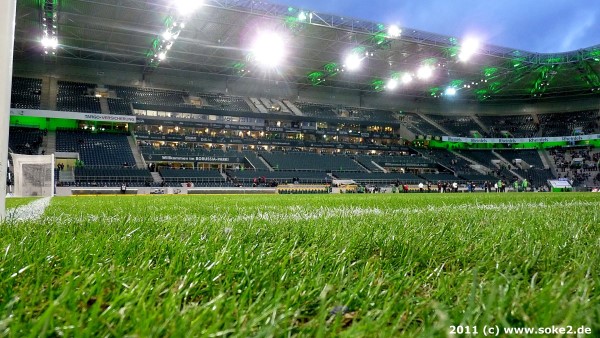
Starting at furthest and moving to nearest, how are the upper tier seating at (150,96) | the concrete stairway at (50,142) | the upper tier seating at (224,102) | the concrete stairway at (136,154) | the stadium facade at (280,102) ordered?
the upper tier seating at (224,102)
the upper tier seating at (150,96)
the concrete stairway at (136,154)
the concrete stairway at (50,142)
the stadium facade at (280,102)

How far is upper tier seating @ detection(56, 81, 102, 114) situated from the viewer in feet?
115

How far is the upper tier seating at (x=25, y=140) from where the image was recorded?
29.0 meters

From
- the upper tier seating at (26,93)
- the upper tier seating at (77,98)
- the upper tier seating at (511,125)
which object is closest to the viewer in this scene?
the upper tier seating at (26,93)

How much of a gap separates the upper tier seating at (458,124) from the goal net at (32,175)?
4732 cm

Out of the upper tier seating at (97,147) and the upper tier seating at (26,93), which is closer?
the upper tier seating at (97,147)

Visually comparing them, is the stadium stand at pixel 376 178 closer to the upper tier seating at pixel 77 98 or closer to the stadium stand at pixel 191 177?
the stadium stand at pixel 191 177

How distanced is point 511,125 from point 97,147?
51.3 m

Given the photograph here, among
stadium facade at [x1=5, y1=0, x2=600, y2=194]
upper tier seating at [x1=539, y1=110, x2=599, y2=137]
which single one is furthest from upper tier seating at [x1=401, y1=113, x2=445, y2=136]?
upper tier seating at [x1=539, y1=110, x2=599, y2=137]

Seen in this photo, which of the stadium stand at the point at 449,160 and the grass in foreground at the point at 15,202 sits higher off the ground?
the stadium stand at the point at 449,160

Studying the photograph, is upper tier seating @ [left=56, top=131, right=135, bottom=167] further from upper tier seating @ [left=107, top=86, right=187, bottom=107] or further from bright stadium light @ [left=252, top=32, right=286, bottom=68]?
bright stadium light @ [left=252, top=32, right=286, bottom=68]

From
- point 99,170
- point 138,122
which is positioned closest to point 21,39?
point 138,122

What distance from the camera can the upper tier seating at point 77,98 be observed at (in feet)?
115

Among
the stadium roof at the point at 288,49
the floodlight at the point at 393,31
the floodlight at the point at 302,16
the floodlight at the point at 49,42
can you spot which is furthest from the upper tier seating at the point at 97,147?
the floodlight at the point at 393,31

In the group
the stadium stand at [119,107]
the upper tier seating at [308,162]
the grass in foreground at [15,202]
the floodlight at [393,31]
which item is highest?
the floodlight at [393,31]
